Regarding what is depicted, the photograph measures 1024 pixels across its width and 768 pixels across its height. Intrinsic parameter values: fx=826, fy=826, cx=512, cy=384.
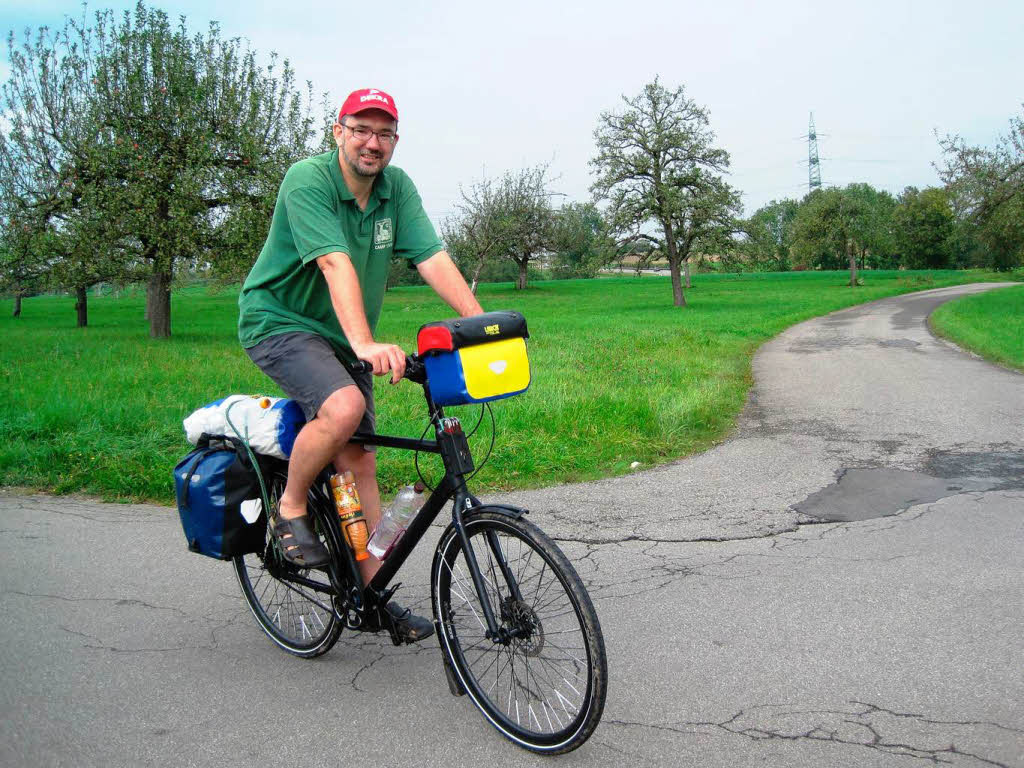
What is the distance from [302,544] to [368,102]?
1687mm

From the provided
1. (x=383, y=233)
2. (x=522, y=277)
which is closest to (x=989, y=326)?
(x=383, y=233)

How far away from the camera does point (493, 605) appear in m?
2.82

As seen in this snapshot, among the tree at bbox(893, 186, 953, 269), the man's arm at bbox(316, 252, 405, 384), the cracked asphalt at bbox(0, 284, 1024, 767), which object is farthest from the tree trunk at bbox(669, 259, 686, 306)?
the tree at bbox(893, 186, 953, 269)

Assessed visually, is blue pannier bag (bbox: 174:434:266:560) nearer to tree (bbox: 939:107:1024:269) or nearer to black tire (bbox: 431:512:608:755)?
black tire (bbox: 431:512:608:755)

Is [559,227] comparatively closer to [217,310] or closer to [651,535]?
[217,310]

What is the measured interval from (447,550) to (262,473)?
0.96 meters

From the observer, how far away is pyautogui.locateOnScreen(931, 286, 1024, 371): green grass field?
14.5m

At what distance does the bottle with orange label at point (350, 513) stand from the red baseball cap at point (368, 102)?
1.38 metres

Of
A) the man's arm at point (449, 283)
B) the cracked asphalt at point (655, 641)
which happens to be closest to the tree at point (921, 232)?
the cracked asphalt at point (655, 641)

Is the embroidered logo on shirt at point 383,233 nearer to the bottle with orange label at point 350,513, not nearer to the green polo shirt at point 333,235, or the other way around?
the green polo shirt at point 333,235

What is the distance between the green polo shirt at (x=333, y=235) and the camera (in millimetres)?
3061

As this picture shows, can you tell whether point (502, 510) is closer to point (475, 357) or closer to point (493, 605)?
point (493, 605)

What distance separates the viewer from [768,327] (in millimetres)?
23844

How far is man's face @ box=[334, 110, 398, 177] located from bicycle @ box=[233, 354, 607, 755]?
782 millimetres
